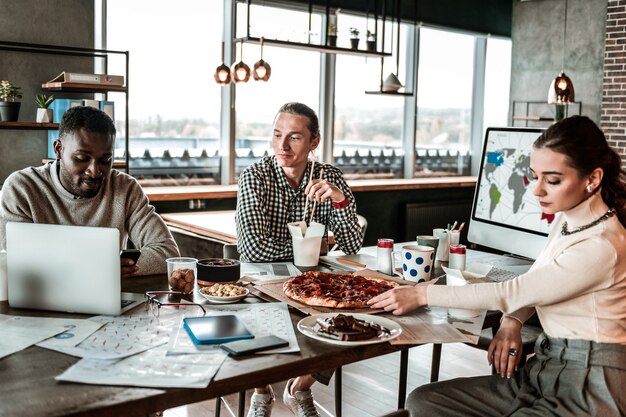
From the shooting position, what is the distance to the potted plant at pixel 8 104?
4.27 m

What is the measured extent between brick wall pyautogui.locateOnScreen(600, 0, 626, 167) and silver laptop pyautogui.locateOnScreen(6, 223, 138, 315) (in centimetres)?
601

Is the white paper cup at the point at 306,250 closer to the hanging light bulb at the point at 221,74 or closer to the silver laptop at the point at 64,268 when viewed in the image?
the silver laptop at the point at 64,268

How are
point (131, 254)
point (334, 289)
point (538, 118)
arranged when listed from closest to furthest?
1. point (334, 289)
2. point (131, 254)
3. point (538, 118)

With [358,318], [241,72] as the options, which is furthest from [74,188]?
[241,72]

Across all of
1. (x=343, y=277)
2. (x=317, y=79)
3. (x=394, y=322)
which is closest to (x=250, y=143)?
(x=317, y=79)

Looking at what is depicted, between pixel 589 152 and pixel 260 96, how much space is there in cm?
457

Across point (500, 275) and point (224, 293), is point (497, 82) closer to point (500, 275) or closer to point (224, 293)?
point (500, 275)

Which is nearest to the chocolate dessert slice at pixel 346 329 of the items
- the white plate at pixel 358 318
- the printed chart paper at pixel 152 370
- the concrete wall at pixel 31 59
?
→ the white plate at pixel 358 318

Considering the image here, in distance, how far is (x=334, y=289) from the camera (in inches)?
75.2

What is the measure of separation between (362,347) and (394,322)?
168 millimetres

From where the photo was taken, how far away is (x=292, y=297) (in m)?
1.84

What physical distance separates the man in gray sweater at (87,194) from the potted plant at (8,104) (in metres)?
2.24

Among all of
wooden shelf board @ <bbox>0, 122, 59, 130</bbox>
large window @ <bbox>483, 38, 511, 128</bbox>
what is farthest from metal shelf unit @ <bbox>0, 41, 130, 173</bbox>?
large window @ <bbox>483, 38, 511, 128</bbox>

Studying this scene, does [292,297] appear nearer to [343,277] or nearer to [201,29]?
[343,277]
